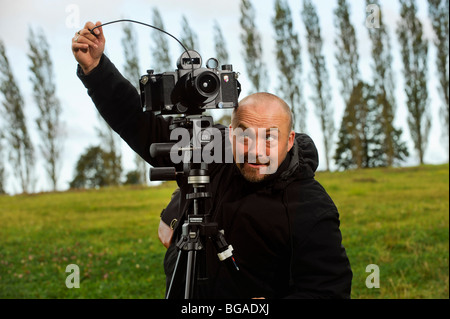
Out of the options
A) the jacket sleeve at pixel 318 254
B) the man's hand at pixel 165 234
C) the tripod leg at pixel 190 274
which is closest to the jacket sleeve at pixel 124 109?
the man's hand at pixel 165 234

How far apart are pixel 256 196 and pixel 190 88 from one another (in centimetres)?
71

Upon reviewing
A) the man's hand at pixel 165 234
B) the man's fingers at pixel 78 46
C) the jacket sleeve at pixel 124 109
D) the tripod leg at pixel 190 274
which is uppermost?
the man's fingers at pixel 78 46

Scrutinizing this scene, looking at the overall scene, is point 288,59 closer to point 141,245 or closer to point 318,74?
point 318,74

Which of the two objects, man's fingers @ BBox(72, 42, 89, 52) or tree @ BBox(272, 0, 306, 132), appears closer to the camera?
man's fingers @ BBox(72, 42, 89, 52)

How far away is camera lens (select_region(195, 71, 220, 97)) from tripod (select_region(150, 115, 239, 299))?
124 millimetres

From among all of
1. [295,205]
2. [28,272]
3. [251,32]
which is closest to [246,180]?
[295,205]

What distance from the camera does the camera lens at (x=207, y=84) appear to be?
230 centimetres

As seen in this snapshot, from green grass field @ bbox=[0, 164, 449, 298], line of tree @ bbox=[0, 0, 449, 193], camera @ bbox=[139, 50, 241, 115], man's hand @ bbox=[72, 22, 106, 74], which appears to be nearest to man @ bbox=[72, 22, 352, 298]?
man's hand @ bbox=[72, 22, 106, 74]

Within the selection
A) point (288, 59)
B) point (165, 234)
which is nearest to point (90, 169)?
point (288, 59)

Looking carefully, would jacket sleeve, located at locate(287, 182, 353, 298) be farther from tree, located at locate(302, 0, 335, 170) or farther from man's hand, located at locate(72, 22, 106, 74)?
tree, located at locate(302, 0, 335, 170)

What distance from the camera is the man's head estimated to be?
256 cm

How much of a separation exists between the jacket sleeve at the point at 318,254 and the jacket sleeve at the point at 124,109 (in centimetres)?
77

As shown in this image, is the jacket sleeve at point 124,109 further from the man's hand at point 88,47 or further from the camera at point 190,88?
the camera at point 190,88

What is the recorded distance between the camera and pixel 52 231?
440 inches
